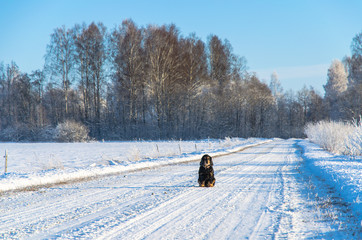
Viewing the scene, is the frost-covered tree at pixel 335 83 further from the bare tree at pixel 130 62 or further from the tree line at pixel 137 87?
Result: the bare tree at pixel 130 62

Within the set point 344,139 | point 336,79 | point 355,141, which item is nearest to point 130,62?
point 344,139

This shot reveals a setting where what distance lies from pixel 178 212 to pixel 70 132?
100.0ft

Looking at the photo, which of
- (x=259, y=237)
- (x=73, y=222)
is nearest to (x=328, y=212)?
(x=259, y=237)

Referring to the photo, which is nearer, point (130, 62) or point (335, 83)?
point (130, 62)

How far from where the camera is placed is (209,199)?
21.2 feet

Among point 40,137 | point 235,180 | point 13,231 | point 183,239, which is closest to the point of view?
point 183,239

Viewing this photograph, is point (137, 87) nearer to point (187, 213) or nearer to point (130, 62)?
point (130, 62)

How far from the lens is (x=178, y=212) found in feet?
17.4

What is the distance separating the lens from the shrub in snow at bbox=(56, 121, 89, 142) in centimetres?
3266

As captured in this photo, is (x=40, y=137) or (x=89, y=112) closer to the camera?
(x=40, y=137)

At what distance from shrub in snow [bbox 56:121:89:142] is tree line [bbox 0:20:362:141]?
2714mm

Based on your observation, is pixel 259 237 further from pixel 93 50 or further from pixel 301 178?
pixel 93 50

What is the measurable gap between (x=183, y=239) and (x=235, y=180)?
5.69m

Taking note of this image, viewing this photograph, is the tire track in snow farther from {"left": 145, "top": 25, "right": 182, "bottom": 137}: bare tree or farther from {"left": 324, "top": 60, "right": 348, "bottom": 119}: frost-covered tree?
{"left": 324, "top": 60, "right": 348, "bottom": 119}: frost-covered tree
